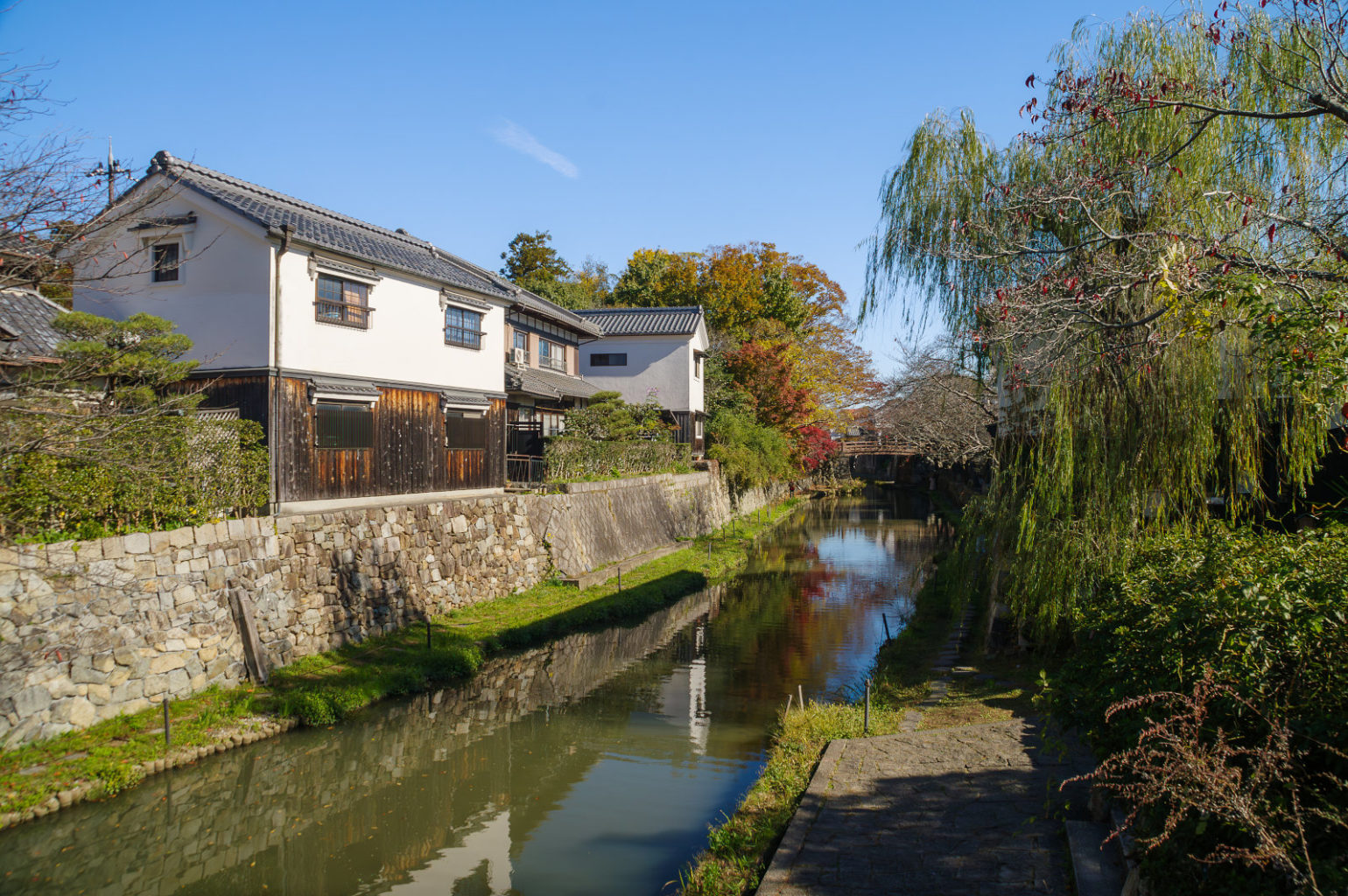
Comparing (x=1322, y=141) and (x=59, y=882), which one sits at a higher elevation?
(x=1322, y=141)

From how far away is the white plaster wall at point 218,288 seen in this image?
48.9 ft

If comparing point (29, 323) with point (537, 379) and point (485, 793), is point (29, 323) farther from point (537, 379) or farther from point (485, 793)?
point (537, 379)

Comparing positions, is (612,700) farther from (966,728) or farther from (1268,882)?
(1268,882)

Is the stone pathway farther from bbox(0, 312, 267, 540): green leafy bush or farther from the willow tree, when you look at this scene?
bbox(0, 312, 267, 540): green leafy bush

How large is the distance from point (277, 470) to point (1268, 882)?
15.1 meters

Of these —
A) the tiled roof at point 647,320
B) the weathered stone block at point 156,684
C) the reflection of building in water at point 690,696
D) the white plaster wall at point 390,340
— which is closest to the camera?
the weathered stone block at point 156,684

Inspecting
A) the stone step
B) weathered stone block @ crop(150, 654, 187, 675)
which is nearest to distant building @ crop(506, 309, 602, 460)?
weathered stone block @ crop(150, 654, 187, 675)

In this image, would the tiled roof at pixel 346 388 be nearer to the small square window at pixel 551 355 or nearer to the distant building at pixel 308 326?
the distant building at pixel 308 326

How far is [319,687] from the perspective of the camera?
12.0 meters

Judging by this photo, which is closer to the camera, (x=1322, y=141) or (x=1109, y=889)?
(x=1109, y=889)

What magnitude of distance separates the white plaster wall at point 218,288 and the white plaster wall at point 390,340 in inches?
16.9

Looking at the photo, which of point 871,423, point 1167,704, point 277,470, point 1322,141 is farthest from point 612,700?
point 871,423

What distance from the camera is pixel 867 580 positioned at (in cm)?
2442

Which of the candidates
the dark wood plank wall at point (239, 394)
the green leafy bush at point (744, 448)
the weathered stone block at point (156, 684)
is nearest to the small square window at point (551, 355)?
the green leafy bush at point (744, 448)
